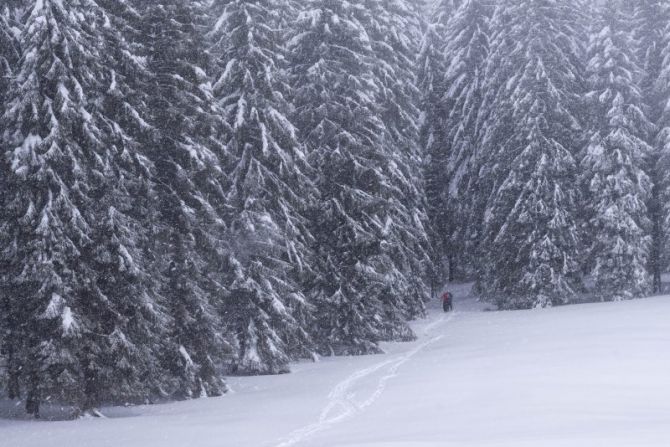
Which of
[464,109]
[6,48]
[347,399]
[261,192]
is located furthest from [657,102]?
[6,48]

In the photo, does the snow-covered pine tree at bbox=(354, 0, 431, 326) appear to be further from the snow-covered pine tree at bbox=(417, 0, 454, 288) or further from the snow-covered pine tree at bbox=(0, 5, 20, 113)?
the snow-covered pine tree at bbox=(0, 5, 20, 113)

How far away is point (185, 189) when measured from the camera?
23594 millimetres

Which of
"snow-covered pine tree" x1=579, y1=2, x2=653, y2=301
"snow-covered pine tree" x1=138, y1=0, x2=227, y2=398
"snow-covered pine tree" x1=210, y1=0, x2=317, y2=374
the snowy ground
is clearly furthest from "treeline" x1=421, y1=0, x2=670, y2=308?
"snow-covered pine tree" x1=138, y1=0, x2=227, y2=398

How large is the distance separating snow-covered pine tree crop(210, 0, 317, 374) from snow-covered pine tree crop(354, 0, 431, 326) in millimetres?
5736

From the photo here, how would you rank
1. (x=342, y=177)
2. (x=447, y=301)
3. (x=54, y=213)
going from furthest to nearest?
1. (x=447, y=301)
2. (x=342, y=177)
3. (x=54, y=213)

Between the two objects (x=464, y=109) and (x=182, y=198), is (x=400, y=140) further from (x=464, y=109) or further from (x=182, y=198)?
(x=182, y=198)

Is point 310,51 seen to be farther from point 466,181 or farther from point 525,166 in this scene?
point 466,181

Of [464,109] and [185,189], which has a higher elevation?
[464,109]

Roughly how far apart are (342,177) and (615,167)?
15045 millimetres

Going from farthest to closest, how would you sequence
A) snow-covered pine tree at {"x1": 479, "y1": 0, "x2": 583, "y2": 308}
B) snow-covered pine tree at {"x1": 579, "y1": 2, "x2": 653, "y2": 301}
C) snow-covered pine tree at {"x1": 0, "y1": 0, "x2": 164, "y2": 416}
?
1. snow-covered pine tree at {"x1": 479, "y1": 0, "x2": 583, "y2": 308}
2. snow-covered pine tree at {"x1": 579, "y1": 2, "x2": 653, "y2": 301}
3. snow-covered pine tree at {"x1": 0, "y1": 0, "x2": 164, "y2": 416}

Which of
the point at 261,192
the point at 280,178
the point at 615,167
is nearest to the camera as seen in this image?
the point at 261,192

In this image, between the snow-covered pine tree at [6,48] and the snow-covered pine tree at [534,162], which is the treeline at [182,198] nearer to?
the snow-covered pine tree at [6,48]

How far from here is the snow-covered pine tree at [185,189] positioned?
23.0m

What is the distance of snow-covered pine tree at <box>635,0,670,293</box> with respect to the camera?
38.1 metres
